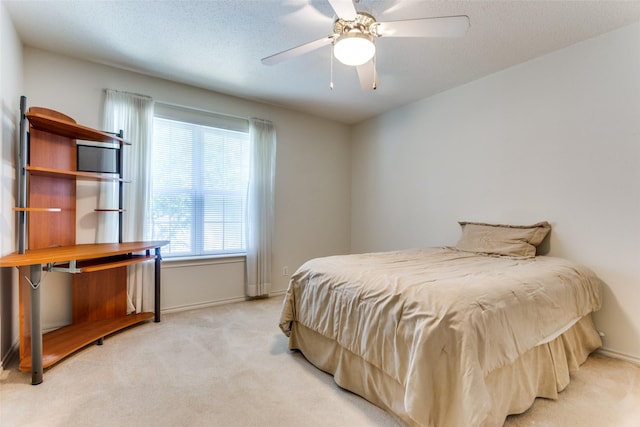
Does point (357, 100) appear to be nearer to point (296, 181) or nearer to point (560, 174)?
point (296, 181)

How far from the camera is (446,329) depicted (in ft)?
4.44

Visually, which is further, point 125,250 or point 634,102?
point 125,250

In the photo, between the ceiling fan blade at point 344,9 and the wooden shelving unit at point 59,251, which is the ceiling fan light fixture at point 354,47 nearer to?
the ceiling fan blade at point 344,9

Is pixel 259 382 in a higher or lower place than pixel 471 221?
lower

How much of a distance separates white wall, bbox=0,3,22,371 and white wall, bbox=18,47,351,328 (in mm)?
311

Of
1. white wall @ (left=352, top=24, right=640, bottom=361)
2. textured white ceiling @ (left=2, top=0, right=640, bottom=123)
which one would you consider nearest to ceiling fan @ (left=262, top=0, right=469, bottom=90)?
textured white ceiling @ (left=2, top=0, right=640, bottom=123)

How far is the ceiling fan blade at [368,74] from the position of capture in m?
2.23

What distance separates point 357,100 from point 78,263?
3337mm

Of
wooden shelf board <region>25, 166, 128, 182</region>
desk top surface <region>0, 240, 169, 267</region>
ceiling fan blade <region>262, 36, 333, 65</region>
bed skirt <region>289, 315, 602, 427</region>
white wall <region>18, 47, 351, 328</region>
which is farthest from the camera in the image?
white wall <region>18, 47, 351, 328</region>

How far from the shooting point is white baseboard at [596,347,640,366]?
2.23m

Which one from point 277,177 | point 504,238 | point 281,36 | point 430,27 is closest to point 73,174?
point 281,36

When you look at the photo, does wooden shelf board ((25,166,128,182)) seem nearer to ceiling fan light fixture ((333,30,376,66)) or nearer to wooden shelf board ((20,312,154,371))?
wooden shelf board ((20,312,154,371))

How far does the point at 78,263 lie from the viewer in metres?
2.54

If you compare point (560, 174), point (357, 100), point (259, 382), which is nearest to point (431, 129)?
point (357, 100)
